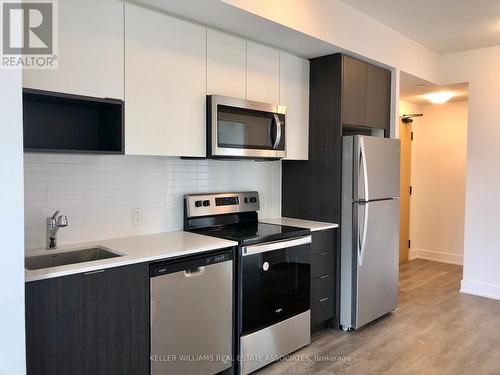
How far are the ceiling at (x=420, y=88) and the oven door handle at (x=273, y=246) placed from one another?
212cm

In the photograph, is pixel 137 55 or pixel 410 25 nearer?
pixel 137 55

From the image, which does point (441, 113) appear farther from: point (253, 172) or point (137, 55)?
point (137, 55)

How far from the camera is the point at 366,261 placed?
3322 mm

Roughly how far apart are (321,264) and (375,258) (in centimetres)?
55

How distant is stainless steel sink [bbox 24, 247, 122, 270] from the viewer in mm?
2088

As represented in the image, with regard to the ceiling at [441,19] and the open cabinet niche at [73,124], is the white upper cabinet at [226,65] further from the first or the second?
the ceiling at [441,19]

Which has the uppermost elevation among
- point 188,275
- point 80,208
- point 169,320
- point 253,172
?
point 253,172

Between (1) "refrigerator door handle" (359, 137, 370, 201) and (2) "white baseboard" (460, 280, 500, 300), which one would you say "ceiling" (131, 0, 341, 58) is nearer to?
(1) "refrigerator door handle" (359, 137, 370, 201)

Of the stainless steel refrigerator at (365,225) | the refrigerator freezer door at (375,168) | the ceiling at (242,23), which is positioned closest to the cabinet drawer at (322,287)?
the stainless steel refrigerator at (365,225)

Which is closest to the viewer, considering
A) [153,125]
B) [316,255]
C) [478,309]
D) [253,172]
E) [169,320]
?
[169,320]

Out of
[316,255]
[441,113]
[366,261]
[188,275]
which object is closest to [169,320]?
[188,275]

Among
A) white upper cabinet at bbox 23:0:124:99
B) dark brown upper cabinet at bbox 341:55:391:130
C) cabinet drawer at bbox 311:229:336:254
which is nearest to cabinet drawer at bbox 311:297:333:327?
cabinet drawer at bbox 311:229:336:254

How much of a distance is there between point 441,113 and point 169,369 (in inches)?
205

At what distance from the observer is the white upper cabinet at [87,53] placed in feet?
6.49
